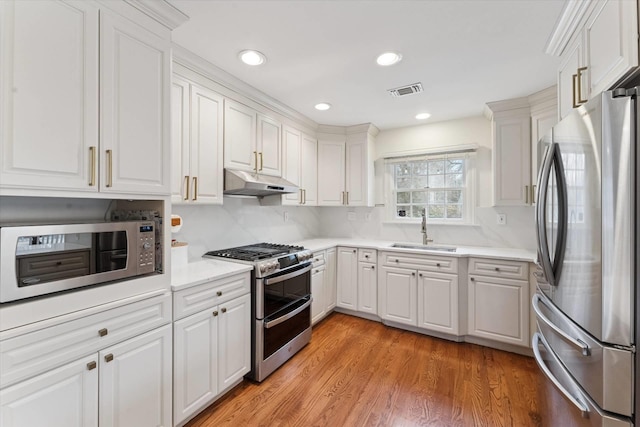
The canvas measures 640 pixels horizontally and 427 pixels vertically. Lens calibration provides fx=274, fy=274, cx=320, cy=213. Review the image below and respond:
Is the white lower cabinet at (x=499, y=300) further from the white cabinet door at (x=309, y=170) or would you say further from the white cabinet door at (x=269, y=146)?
the white cabinet door at (x=269, y=146)

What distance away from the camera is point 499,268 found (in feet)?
8.57

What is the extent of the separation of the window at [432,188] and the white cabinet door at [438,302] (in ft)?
2.96

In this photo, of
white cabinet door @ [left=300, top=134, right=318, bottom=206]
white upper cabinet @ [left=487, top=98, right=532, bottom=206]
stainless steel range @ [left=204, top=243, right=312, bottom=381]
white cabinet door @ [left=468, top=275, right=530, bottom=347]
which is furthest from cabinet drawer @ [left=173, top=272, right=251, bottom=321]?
white upper cabinet @ [left=487, top=98, right=532, bottom=206]

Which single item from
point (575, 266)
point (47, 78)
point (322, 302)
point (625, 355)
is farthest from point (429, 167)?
point (47, 78)

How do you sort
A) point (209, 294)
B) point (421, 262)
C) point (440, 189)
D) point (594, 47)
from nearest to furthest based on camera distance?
point (594, 47) < point (209, 294) < point (421, 262) < point (440, 189)

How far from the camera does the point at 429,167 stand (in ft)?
11.9

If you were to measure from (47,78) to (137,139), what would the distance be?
40cm

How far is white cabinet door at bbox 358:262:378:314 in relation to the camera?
3.25m

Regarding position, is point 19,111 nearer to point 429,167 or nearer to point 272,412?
point 272,412

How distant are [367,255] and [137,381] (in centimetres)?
244

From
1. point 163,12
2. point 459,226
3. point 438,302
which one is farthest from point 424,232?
point 163,12

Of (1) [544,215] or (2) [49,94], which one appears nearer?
(2) [49,94]

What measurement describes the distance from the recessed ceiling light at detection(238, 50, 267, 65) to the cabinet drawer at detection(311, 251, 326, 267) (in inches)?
75.2

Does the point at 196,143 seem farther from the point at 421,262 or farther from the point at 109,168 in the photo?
the point at 421,262
